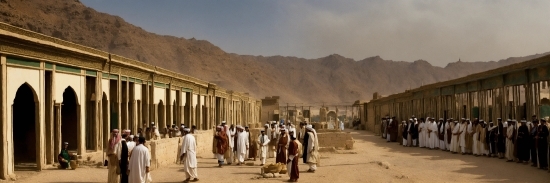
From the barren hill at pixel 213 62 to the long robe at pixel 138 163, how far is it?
68.1 m

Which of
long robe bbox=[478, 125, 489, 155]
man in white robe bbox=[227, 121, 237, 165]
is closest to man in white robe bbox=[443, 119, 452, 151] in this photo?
long robe bbox=[478, 125, 489, 155]

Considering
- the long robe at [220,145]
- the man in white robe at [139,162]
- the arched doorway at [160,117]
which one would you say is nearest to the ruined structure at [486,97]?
the long robe at [220,145]

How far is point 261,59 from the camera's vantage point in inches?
7377

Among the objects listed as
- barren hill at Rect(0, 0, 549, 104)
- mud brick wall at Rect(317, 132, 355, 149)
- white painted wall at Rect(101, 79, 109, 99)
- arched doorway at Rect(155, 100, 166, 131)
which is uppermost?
barren hill at Rect(0, 0, 549, 104)

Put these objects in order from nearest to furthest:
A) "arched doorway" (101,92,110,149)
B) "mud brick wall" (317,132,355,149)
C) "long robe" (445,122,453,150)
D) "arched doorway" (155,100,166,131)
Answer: "arched doorway" (101,92,110,149) → "long robe" (445,122,453,150) → "mud brick wall" (317,132,355,149) → "arched doorway" (155,100,166,131)

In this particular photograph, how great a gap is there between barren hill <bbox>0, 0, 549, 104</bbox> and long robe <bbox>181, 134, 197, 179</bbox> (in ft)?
216

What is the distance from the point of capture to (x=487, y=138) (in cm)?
2092

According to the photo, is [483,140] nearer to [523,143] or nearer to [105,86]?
[523,143]

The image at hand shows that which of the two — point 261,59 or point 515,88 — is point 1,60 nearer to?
point 515,88

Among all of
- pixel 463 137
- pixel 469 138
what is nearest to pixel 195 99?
pixel 463 137

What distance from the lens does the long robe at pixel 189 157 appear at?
1433 cm

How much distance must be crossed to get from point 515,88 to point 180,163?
13290 millimetres

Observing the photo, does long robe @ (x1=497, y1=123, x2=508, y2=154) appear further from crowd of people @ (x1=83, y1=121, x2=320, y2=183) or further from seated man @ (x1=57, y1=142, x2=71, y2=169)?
seated man @ (x1=57, y1=142, x2=71, y2=169)

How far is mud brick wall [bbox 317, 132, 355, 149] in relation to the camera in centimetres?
2594
